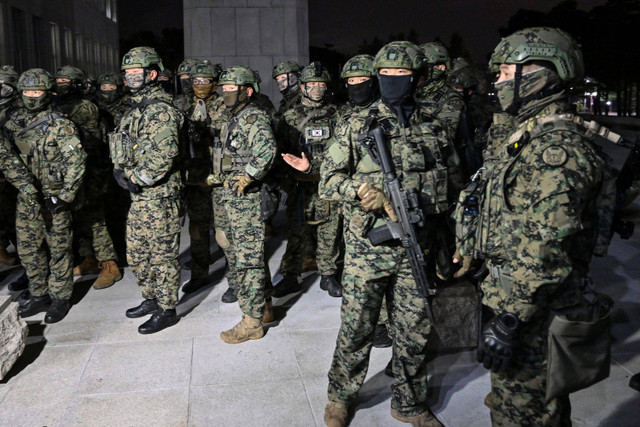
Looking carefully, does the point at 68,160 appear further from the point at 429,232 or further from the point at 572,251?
the point at 572,251

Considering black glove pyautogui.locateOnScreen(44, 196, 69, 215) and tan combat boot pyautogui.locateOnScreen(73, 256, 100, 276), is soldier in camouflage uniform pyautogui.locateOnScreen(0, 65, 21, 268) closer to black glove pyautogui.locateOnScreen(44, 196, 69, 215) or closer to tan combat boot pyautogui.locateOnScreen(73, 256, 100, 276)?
tan combat boot pyautogui.locateOnScreen(73, 256, 100, 276)

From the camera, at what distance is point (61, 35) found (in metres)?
26.3

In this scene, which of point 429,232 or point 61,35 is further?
point 61,35

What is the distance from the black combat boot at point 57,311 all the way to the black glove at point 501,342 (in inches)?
175

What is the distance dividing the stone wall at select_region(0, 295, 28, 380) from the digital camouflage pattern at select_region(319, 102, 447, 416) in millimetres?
2563

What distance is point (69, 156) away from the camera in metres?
5.52

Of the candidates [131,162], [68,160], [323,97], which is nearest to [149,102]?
[131,162]

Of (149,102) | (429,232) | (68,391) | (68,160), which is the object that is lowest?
(68,391)

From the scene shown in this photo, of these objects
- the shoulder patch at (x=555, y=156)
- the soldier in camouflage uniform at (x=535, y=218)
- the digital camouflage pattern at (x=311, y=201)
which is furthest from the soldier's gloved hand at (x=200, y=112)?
the shoulder patch at (x=555, y=156)

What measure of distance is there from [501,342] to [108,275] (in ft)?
17.4

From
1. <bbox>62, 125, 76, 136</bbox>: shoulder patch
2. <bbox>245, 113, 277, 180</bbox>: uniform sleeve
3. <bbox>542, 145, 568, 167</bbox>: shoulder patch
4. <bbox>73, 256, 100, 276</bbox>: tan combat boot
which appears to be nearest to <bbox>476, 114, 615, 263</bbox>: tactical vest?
<bbox>542, 145, 568, 167</bbox>: shoulder patch

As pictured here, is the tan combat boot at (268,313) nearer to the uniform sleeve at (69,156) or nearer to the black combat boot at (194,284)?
the black combat boot at (194,284)

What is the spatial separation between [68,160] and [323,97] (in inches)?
109

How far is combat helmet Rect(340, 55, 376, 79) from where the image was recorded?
17.8 ft
